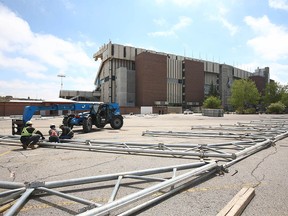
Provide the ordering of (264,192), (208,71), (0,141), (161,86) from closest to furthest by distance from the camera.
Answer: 1. (264,192)
2. (0,141)
3. (161,86)
4. (208,71)

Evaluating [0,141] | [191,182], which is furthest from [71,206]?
[0,141]

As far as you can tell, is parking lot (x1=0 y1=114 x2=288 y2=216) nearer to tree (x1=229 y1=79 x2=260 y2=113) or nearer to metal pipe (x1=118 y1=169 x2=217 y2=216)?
metal pipe (x1=118 y1=169 x2=217 y2=216)

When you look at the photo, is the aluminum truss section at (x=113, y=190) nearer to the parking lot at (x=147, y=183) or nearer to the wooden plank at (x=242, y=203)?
the parking lot at (x=147, y=183)

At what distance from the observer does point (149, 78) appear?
91.6 metres

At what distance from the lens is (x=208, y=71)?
115 m

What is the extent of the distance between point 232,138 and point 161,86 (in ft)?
268

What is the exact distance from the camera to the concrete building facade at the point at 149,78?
3617 inches

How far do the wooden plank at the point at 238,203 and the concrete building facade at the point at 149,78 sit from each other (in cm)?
8524

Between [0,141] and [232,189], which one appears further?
[0,141]

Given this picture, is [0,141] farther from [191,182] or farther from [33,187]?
[191,182]

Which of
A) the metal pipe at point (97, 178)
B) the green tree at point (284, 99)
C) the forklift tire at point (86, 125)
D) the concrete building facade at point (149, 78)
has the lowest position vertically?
the metal pipe at point (97, 178)

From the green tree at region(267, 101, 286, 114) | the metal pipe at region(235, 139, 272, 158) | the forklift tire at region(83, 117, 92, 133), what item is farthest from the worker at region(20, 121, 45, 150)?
the green tree at region(267, 101, 286, 114)

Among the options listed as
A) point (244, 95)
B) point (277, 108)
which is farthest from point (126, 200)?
point (244, 95)

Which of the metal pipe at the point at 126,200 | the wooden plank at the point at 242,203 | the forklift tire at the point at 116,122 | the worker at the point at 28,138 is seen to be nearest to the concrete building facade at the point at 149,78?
the forklift tire at the point at 116,122
